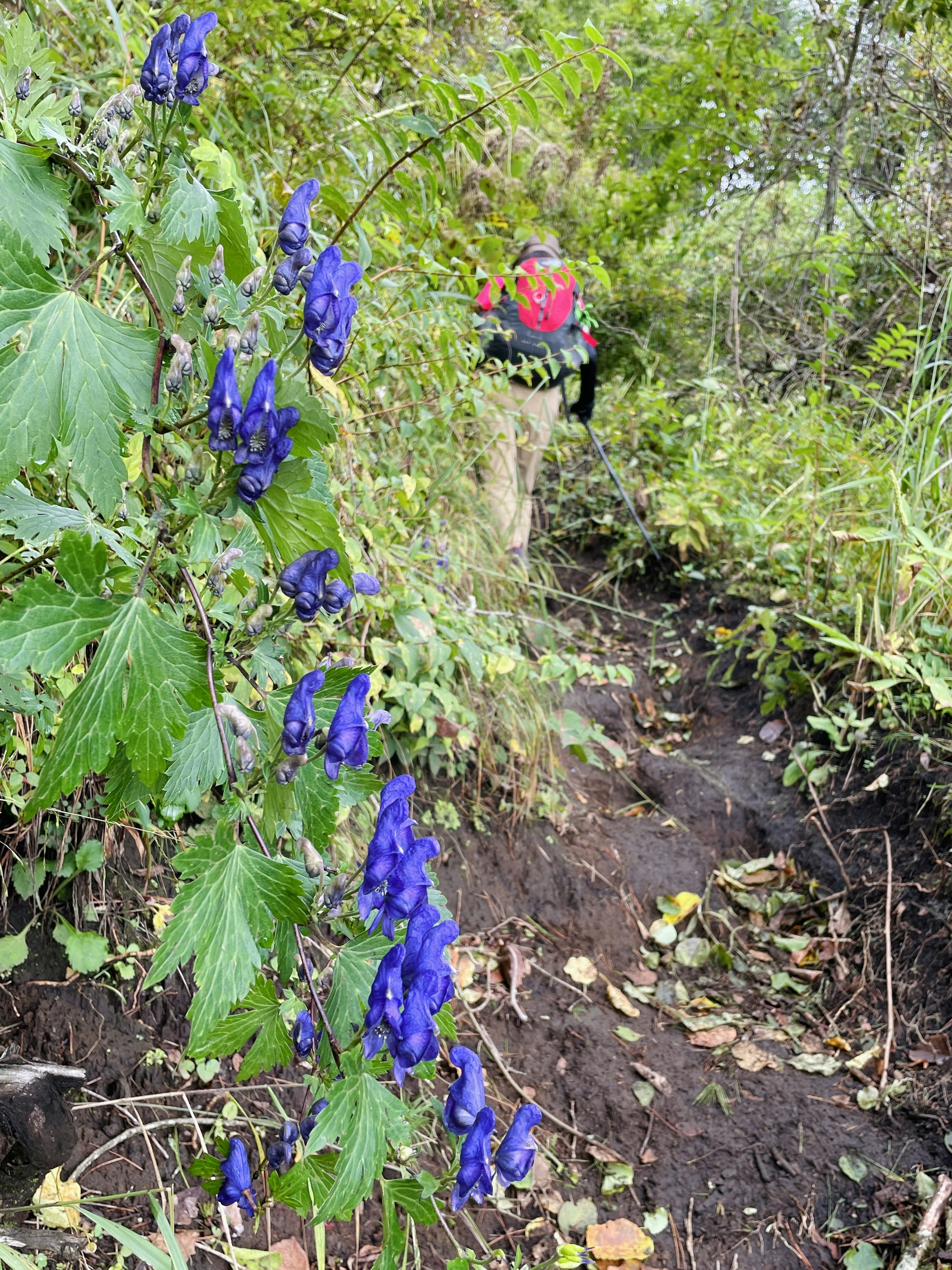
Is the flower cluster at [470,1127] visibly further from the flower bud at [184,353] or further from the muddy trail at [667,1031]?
the flower bud at [184,353]

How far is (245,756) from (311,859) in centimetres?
16

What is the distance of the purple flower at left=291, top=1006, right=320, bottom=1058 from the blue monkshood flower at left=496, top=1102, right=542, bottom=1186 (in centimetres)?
28

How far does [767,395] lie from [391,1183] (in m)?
7.23

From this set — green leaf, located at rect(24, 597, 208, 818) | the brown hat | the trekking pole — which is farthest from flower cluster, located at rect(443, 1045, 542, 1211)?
the trekking pole

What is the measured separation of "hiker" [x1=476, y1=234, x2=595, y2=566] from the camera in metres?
3.29

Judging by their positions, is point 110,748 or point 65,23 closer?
point 110,748

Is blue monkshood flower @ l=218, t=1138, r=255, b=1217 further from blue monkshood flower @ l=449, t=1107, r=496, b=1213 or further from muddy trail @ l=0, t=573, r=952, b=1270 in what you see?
blue monkshood flower @ l=449, t=1107, r=496, b=1213

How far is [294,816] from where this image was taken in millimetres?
1000

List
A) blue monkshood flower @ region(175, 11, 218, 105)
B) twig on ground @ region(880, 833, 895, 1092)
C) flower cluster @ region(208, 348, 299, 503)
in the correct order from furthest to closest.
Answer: twig on ground @ region(880, 833, 895, 1092) < blue monkshood flower @ region(175, 11, 218, 105) < flower cluster @ region(208, 348, 299, 503)

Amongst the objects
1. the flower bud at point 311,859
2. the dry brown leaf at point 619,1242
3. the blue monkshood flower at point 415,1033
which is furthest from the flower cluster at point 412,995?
the dry brown leaf at point 619,1242

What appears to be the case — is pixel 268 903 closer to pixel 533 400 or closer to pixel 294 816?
pixel 294 816

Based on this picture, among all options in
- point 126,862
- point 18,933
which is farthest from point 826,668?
point 18,933

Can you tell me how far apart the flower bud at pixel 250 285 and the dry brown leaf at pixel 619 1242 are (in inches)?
83.1

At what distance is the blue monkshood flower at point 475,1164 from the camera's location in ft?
3.40
